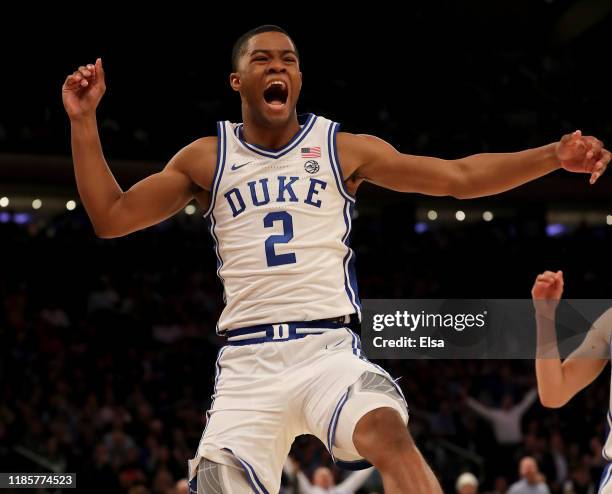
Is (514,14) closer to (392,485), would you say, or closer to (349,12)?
(349,12)

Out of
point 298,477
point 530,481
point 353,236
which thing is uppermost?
point 353,236

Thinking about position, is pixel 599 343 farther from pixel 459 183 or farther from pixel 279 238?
pixel 279 238

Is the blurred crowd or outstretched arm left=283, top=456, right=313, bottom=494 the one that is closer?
outstretched arm left=283, top=456, right=313, bottom=494

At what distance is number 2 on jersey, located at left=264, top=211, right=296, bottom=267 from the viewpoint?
13.1 ft

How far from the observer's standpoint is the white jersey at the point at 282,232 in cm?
397

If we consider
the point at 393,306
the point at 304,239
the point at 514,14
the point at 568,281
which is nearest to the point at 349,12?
the point at 514,14

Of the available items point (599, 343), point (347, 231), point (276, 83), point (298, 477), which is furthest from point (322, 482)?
point (276, 83)

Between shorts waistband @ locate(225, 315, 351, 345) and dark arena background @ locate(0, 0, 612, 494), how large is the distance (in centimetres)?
755

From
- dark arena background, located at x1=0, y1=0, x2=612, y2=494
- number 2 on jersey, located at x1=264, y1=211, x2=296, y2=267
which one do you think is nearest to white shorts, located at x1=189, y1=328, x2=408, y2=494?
number 2 on jersey, located at x1=264, y1=211, x2=296, y2=267

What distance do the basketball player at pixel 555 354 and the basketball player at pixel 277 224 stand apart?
1.97 ft

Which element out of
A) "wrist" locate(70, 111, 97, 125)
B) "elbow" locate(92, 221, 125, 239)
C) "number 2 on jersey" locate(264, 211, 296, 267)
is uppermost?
"wrist" locate(70, 111, 97, 125)

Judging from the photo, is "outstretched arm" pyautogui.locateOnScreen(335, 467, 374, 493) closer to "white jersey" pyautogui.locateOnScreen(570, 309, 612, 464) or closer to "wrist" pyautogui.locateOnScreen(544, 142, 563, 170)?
"white jersey" pyautogui.locateOnScreen(570, 309, 612, 464)

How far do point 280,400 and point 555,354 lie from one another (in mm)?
1335

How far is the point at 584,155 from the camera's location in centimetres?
390
